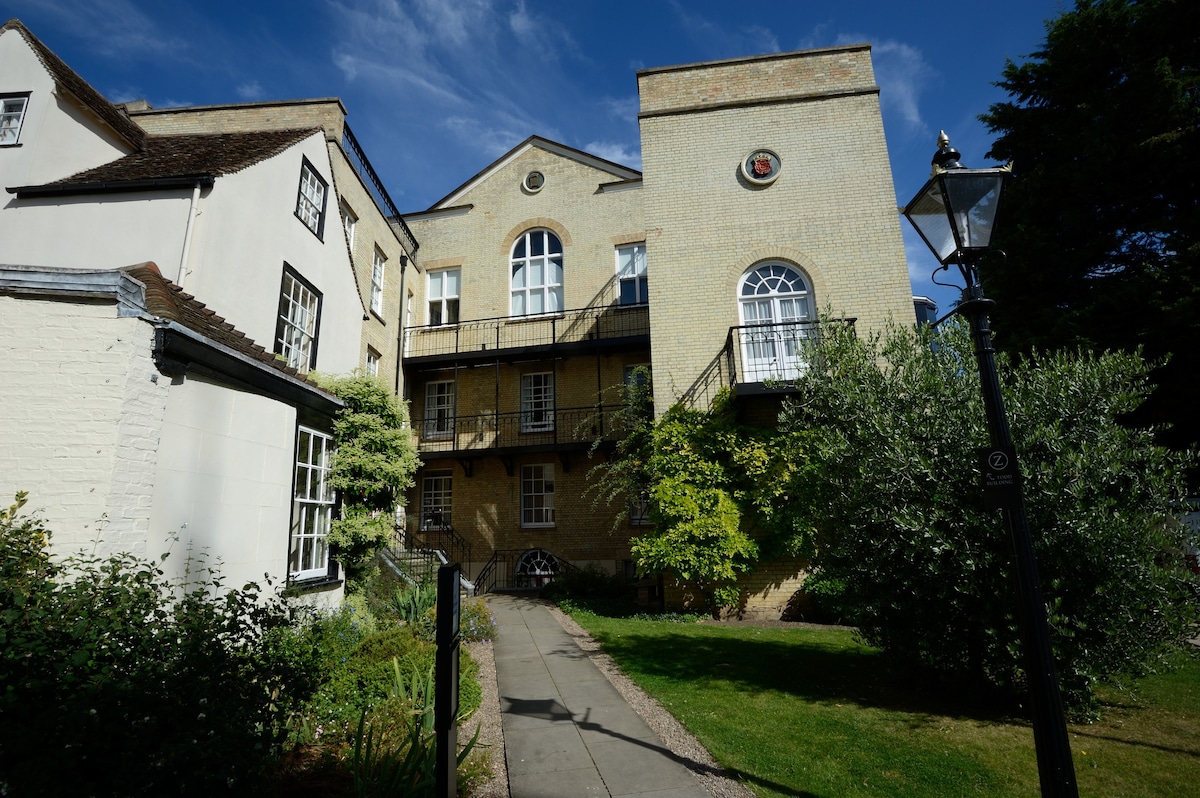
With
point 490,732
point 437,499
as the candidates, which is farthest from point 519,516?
point 490,732

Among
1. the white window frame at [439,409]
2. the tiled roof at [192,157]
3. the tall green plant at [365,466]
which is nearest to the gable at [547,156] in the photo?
the white window frame at [439,409]

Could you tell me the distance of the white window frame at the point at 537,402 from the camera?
59.3 ft

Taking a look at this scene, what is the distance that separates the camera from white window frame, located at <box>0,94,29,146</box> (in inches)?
342

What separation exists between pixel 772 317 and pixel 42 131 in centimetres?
1309

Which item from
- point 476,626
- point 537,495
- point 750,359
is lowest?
point 476,626

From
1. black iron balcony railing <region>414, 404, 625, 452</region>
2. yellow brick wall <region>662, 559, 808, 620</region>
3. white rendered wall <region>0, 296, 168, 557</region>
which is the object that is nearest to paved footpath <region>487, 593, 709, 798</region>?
white rendered wall <region>0, 296, 168, 557</region>

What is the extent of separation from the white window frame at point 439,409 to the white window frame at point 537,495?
295cm

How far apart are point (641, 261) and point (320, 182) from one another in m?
10.1

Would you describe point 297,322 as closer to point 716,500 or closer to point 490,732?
point 490,732

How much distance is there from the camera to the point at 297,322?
31.7ft

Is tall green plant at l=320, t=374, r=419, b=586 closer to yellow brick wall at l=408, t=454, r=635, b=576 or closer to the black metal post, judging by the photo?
yellow brick wall at l=408, t=454, r=635, b=576

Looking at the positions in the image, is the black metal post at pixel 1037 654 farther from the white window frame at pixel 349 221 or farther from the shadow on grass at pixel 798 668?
the white window frame at pixel 349 221

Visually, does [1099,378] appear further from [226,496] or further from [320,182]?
[320,182]

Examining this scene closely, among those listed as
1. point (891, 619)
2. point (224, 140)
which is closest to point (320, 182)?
point (224, 140)
